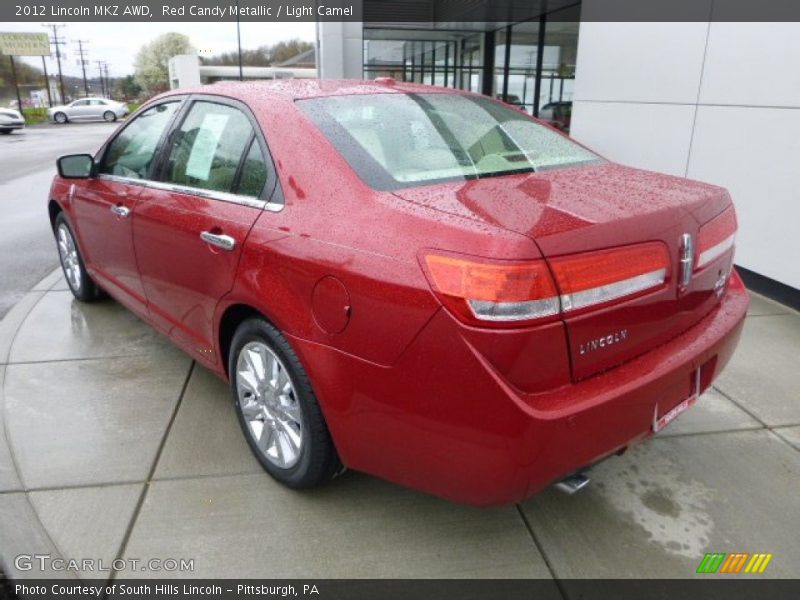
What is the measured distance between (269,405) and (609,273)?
1.46 m

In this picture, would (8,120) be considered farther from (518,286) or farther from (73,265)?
(518,286)

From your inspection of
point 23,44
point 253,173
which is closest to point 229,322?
point 253,173

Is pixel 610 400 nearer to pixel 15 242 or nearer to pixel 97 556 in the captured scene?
pixel 97 556

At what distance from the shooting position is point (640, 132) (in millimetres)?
6961

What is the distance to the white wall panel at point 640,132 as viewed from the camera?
20.8 feet

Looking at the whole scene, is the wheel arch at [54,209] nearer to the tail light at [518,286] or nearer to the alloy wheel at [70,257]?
the alloy wheel at [70,257]

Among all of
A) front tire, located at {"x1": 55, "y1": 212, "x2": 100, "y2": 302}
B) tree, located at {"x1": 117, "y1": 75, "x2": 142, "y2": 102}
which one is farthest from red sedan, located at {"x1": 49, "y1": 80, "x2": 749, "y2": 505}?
tree, located at {"x1": 117, "y1": 75, "x2": 142, "y2": 102}

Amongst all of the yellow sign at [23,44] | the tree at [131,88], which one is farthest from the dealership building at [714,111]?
the tree at [131,88]

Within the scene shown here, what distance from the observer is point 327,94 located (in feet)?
9.46

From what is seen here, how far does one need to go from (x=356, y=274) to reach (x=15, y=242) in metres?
6.98

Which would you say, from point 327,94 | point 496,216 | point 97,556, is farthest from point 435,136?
point 97,556

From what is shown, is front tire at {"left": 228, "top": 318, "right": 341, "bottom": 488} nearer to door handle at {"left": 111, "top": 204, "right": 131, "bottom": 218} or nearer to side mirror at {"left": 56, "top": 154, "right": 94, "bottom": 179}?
door handle at {"left": 111, "top": 204, "right": 131, "bottom": 218}

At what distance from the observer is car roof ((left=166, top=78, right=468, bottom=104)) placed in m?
2.86

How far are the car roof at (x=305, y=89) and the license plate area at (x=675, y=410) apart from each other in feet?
5.84
